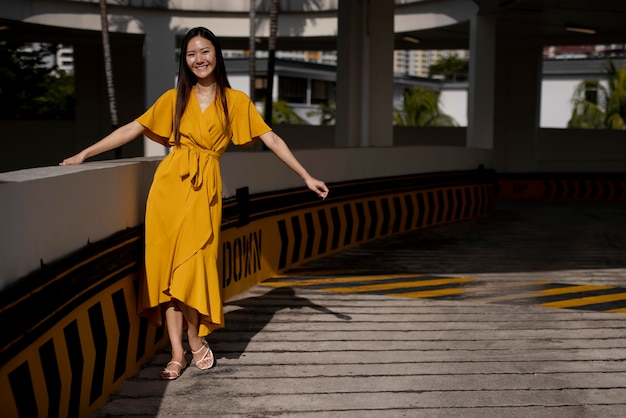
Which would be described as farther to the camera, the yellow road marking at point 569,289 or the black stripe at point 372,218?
the black stripe at point 372,218

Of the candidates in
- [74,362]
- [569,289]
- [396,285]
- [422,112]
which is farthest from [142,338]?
[422,112]

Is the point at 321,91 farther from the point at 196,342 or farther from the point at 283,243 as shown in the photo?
the point at 196,342

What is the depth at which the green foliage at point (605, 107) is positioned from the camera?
1816 inches

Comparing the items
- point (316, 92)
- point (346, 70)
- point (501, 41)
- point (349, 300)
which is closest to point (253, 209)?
point (349, 300)

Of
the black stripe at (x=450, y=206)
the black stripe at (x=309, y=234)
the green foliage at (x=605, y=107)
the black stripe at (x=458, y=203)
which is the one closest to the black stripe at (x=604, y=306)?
the black stripe at (x=309, y=234)

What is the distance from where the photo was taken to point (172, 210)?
18.5 feet

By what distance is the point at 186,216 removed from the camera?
561 centimetres

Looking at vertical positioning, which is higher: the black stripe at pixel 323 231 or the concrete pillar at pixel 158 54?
the concrete pillar at pixel 158 54

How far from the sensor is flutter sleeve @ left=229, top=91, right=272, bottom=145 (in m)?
5.93

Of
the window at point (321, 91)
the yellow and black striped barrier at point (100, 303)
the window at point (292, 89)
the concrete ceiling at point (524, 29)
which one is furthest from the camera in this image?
the window at point (321, 91)

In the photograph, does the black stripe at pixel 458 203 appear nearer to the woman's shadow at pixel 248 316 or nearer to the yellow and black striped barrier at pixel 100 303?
the yellow and black striped barrier at pixel 100 303

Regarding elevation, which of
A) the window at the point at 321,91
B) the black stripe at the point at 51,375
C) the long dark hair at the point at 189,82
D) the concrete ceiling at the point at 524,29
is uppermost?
the concrete ceiling at the point at 524,29

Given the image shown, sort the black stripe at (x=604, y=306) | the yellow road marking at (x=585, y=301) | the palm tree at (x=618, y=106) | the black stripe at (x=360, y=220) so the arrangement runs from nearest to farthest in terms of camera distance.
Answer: the black stripe at (x=604, y=306), the yellow road marking at (x=585, y=301), the black stripe at (x=360, y=220), the palm tree at (x=618, y=106)

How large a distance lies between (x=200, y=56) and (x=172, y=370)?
1.80 metres
